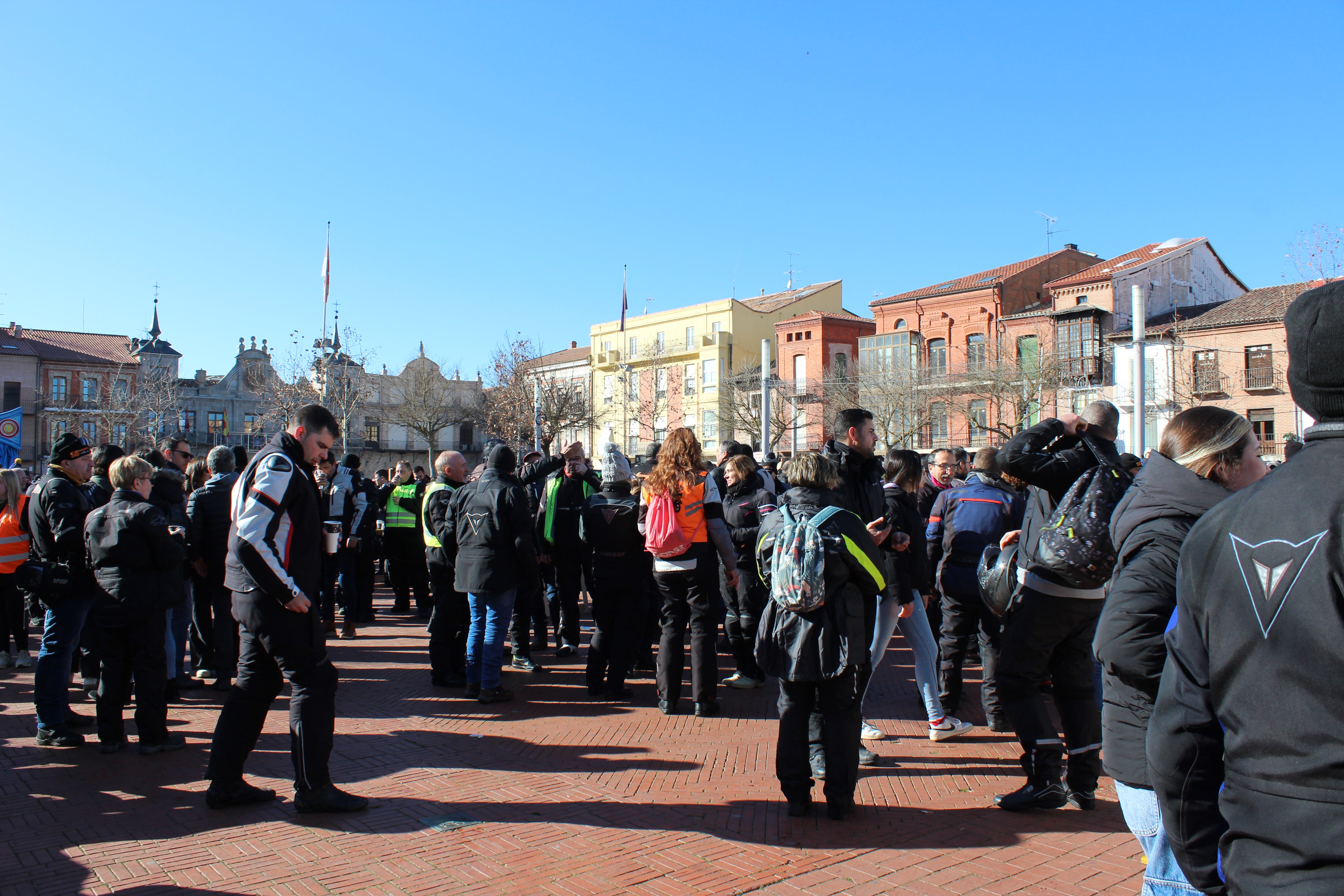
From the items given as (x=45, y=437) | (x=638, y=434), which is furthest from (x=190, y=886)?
(x=45, y=437)

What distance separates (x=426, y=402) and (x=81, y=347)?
24008 mm

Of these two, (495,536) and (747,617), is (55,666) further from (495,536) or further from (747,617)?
(747,617)

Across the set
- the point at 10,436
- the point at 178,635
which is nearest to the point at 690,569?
the point at 178,635

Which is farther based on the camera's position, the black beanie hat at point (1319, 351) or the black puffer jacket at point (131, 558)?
the black puffer jacket at point (131, 558)

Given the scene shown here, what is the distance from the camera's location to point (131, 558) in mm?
5480

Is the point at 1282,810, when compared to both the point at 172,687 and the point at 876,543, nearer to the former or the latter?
the point at 876,543

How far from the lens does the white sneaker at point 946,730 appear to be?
5.88m

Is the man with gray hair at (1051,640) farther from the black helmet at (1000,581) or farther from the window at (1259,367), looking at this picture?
the window at (1259,367)

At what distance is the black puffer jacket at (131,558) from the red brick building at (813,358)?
4079 cm

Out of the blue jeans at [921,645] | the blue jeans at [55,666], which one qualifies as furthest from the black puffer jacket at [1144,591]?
the blue jeans at [55,666]

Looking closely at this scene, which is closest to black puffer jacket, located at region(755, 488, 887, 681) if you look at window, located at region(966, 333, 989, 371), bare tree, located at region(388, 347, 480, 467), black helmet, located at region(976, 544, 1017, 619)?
black helmet, located at region(976, 544, 1017, 619)

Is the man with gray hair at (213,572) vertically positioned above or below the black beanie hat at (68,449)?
below

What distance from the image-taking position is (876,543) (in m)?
4.84

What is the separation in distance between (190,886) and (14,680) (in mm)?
5342
